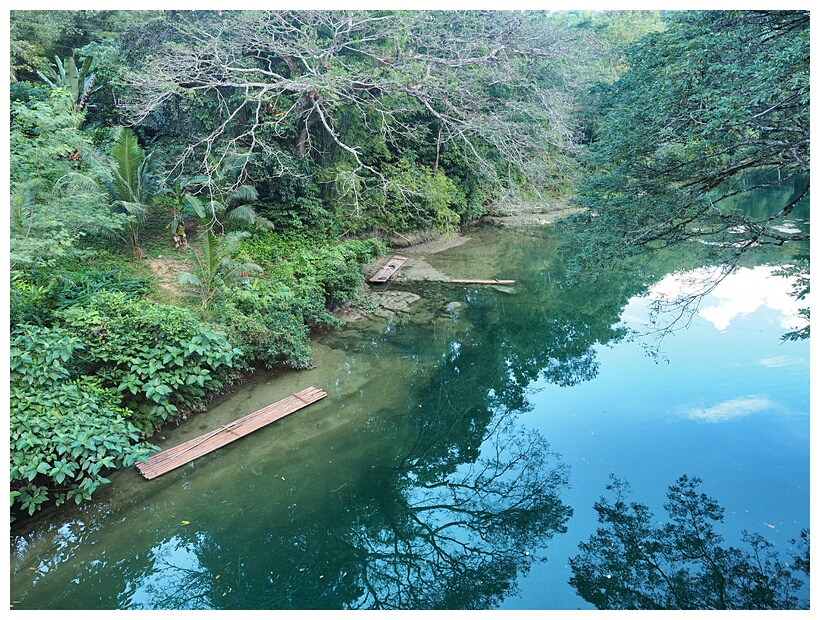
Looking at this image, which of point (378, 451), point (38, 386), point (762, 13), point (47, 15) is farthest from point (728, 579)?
point (47, 15)

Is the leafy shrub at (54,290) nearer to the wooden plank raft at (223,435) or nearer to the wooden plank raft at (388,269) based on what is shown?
the wooden plank raft at (223,435)

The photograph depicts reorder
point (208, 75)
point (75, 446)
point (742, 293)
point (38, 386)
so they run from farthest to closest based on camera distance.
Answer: point (742, 293)
point (208, 75)
point (38, 386)
point (75, 446)

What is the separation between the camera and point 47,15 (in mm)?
13969

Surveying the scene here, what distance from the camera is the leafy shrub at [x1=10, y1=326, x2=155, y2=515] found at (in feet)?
14.5

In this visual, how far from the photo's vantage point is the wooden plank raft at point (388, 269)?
11.2 metres

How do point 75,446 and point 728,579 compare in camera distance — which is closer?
point 728,579

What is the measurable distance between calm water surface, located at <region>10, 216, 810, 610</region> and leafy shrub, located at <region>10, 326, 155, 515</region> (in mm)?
343

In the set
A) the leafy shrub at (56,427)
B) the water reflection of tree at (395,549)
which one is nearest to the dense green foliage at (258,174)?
the leafy shrub at (56,427)

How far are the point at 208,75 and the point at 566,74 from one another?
9963 mm

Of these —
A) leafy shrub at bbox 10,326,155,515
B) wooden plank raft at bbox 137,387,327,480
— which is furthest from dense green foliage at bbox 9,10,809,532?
wooden plank raft at bbox 137,387,327,480

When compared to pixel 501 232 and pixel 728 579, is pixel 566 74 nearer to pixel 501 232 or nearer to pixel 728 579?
pixel 501 232

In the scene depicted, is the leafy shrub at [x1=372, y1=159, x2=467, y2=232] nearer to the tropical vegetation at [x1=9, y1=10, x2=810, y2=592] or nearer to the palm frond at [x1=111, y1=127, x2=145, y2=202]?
the tropical vegetation at [x1=9, y1=10, x2=810, y2=592]

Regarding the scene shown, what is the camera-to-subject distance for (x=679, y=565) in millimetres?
4312

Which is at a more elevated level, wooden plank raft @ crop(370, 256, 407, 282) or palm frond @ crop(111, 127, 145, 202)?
palm frond @ crop(111, 127, 145, 202)
